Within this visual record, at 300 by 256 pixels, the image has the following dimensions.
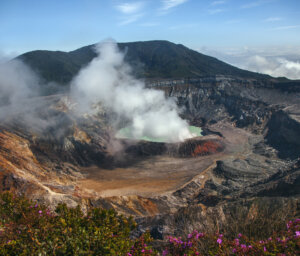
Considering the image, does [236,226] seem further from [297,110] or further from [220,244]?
[297,110]

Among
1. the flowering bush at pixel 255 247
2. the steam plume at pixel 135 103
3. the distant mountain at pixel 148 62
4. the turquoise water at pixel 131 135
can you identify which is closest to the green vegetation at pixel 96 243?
the flowering bush at pixel 255 247

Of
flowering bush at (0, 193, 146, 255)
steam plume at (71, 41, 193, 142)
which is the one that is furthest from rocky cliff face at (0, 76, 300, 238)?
flowering bush at (0, 193, 146, 255)

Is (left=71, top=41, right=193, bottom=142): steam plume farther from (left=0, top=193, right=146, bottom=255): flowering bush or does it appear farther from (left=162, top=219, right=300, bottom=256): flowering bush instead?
(left=162, top=219, right=300, bottom=256): flowering bush

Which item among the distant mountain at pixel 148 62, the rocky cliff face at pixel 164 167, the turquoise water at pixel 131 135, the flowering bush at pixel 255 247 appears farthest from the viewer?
the distant mountain at pixel 148 62

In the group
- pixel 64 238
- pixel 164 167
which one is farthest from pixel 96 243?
pixel 164 167

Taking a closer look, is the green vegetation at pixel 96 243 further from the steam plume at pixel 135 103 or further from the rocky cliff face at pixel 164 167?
the steam plume at pixel 135 103

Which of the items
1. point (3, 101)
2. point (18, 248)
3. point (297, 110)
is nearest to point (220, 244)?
point (18, 248)

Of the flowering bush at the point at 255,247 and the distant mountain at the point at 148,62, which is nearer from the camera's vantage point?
the flowering bush at the point at 255,247
